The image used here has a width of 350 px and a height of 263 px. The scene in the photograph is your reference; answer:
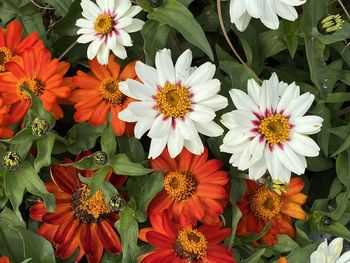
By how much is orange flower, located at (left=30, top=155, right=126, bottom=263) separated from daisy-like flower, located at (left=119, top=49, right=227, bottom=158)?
122 millimetres

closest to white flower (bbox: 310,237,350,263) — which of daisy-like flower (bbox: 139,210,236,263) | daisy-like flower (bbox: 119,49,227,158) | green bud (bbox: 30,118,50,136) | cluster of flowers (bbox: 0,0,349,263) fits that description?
cluster of flowers (bbox: 0,0,349,263)

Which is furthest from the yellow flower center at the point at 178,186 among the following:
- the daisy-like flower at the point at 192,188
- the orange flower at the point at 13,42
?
the orange flower at the point at 13,42

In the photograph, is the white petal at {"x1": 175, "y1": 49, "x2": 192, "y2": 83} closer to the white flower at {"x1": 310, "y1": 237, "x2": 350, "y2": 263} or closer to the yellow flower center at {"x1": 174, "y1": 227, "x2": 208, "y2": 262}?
the yellow flower center at {"x1": 174, "y1": 227, "x2": 208, "y2": 262}

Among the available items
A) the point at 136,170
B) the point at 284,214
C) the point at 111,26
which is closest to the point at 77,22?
the point at 111,26

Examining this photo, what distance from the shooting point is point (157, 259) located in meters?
0.86

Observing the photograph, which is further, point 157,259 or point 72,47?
point 72,47

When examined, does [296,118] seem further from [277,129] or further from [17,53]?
[17,53]

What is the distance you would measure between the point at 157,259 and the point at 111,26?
373 mm

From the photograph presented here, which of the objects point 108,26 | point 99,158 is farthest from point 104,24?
point 99,158

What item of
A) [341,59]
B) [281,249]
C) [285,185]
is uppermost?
[341,59]

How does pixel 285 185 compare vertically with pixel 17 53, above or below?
below

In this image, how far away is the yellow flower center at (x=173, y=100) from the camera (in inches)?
33.1

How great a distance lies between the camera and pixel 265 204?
0.98 meters

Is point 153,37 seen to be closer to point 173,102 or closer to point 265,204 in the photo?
point 173,102
